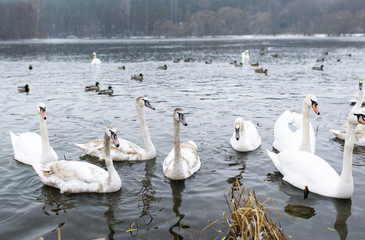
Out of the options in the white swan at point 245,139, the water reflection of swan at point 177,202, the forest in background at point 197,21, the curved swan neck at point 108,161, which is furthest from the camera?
the forest in background at point 197,21

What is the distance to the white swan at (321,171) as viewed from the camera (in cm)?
664

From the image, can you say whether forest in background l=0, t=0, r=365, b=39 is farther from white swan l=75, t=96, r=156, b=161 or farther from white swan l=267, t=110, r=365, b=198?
white swan l=267, t=110, r=365, b=198

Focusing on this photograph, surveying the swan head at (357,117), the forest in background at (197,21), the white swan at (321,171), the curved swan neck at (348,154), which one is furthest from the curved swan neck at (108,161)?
the forest in background at (197,21)

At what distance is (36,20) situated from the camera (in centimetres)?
15100

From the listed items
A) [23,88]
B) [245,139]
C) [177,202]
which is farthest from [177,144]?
[23,88]

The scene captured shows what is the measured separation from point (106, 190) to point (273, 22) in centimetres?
18007

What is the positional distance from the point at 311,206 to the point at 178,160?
284cm

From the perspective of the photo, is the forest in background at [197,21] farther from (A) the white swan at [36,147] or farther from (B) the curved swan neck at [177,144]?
(B) the curved swan neck at [177,144]

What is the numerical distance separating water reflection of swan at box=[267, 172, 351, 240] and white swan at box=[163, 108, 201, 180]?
2.01 metres

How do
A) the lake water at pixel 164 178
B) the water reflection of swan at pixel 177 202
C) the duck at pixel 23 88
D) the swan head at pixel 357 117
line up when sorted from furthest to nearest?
1. the duck at pixel 23 88
2. the swan head at pixel 357 117
3. the lake water at pixel 164 178
4. the water reflection of swan at pixel 177 202

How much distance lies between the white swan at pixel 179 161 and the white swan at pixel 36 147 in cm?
278

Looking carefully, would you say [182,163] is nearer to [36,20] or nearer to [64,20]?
[36,20]

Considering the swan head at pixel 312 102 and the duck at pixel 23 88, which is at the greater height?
the swan head at pixel 312 102

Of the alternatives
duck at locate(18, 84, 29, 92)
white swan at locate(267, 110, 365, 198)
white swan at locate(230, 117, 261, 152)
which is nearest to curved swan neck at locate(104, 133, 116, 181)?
white swan at locate(230, 117, 261, 152)
